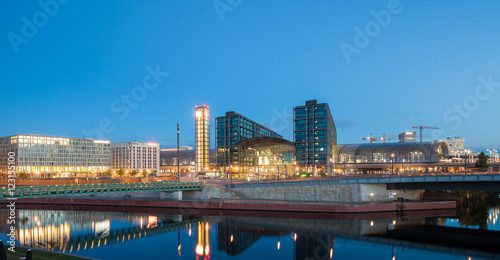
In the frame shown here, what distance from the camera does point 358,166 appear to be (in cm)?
17288

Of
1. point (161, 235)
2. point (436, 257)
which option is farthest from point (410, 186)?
point (161, 235)

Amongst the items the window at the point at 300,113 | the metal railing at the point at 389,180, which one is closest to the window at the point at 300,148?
the window at the point at 300,113

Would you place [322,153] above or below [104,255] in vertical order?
above

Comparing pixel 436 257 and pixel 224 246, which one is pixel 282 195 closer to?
pixel 224 246

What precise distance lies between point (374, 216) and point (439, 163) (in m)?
115

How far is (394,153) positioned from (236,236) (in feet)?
456

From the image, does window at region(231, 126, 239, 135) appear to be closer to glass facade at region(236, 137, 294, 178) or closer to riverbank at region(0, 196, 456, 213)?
glass facade at region(236, 137, 294, 178)

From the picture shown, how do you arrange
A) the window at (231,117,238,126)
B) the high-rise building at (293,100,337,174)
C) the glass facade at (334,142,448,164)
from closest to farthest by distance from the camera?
the high-rise building at (293,100,337,174) → the glass facade at (334,142,448,164) → the window at (231,117,238,126)

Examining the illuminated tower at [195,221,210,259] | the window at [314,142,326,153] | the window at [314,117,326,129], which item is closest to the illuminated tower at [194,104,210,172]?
the window at [314,142,326,153]

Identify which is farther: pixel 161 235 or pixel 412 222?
pixel 412 222

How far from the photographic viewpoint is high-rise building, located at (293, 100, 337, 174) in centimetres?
14938

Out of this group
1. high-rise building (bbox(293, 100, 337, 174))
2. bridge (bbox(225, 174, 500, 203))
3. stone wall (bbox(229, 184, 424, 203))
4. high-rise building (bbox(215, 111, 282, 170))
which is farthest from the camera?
high-rise building (bbox(215, 111, 282, 170))

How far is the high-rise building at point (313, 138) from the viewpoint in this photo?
149m

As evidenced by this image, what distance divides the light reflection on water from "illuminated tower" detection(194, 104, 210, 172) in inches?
4729
